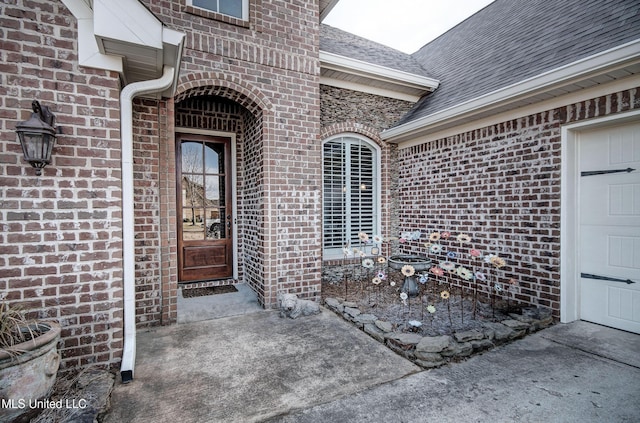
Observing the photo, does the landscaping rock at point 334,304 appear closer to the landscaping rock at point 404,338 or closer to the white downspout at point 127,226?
the landscaping rock at point 404,338

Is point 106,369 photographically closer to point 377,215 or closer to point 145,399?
point 145,399

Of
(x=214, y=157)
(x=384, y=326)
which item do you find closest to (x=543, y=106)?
(x=384, y=326)

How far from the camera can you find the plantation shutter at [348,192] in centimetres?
532

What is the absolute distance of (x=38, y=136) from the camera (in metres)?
2.04

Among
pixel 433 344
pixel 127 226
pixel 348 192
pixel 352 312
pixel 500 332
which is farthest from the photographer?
pixel 348 192

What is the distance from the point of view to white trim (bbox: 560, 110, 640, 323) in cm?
343

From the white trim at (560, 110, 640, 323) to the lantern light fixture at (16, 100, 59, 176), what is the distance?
4.89m

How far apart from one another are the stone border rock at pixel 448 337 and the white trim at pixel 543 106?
8.00 ft

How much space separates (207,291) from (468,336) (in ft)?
11.5

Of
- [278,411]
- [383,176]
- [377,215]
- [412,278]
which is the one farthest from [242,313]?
[383,176]

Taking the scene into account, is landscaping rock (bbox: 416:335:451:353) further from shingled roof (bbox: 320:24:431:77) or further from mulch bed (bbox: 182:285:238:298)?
shingled roof (bbox: 320:24:431:77)

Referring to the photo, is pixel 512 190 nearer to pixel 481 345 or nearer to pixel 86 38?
pixel 481 345

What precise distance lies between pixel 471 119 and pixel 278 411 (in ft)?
14.4

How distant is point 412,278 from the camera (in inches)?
175
